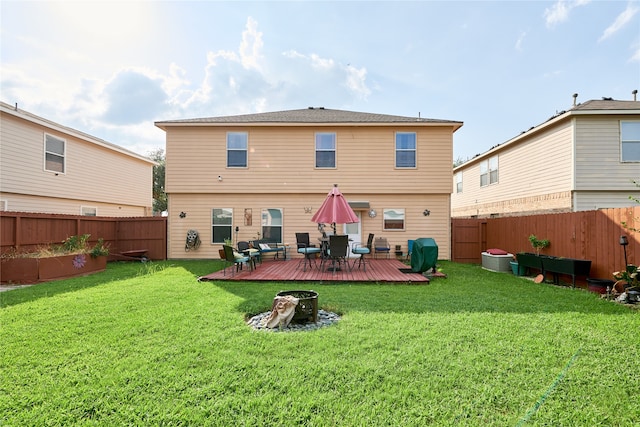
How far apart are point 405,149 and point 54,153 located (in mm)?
14843

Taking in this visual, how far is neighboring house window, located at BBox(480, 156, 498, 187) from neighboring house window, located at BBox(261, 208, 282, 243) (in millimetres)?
12006

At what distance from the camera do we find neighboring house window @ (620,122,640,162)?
9820mm

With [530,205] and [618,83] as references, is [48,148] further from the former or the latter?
[618,83]

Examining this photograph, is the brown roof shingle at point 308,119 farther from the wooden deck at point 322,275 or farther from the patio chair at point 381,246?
the wooden deck at point 322,275

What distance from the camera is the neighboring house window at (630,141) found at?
982 centimetres

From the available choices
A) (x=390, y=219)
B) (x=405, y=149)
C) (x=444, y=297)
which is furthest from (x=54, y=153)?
(x=444, y=297)

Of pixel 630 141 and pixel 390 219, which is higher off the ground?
pixel 630 141

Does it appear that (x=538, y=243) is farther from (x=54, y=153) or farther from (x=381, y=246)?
(x=54, y=153)

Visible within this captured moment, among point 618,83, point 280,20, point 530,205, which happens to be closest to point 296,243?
point 280,20

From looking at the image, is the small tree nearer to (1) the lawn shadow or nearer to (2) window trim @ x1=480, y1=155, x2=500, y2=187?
(1) the lawn shadow

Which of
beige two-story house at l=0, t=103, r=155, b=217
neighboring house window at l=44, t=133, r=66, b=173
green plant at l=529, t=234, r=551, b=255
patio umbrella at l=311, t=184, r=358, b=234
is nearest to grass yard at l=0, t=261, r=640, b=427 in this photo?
patio umbrella at l=311, t=184, r=358, b=234

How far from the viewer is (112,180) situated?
1473 centimetres

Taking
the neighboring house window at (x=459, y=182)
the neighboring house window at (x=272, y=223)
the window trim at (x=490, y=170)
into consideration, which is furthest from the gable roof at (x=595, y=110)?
the neighboring house window at (x=272, y=223)

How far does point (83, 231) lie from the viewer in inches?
389
